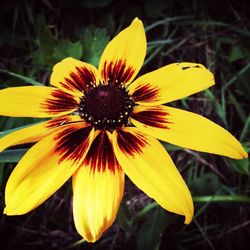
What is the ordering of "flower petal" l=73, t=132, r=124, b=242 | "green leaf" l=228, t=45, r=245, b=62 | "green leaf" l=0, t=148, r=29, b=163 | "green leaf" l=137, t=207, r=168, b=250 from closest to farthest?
"flower petal" l=73, t=132, r=124, b=242
"green leaf" l=0, t=148, r=29, b=163
"green leaf" l=137, t=207, r=168, b=250
"green leaf" l=228, t=45, r=245, b=62

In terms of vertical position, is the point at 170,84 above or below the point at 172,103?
above

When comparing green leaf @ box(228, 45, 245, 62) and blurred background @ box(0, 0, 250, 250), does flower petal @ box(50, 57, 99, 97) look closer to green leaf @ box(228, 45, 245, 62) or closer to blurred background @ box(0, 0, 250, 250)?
blurred background @ box(0, 0, 250, 250)

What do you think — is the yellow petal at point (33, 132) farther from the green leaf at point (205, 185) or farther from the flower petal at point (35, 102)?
the green leaf at point (205, 185)

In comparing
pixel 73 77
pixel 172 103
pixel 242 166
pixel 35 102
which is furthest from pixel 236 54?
pixel 35 102

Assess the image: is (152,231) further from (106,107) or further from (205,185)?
(106,107)

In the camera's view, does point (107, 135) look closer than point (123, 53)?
Yes

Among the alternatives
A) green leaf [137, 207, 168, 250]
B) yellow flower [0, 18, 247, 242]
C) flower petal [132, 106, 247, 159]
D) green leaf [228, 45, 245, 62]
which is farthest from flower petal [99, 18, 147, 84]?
green leaf [228, 45, 245, 62]
